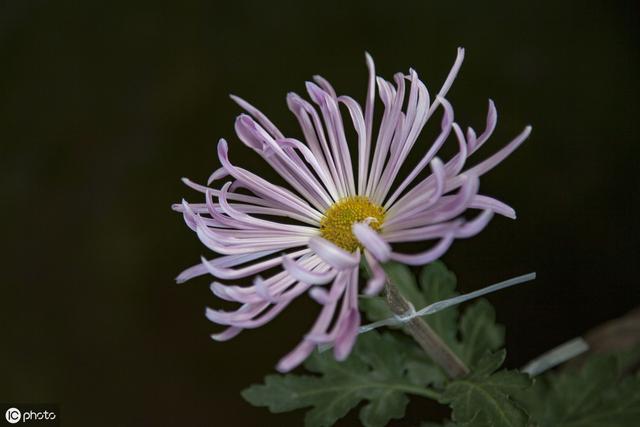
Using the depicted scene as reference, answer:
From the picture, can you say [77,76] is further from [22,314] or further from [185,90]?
[22,314]

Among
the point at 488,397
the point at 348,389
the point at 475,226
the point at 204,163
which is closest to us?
the point at 475,226

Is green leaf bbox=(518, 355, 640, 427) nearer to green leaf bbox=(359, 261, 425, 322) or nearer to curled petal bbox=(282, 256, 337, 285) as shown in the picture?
green leaf bbox=(359, 261, 425, 322)

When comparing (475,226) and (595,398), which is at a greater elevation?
(475,226)

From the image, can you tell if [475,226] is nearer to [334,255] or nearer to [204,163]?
[334,255]

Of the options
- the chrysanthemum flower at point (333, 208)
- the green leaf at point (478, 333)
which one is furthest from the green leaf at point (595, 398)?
the chrysanthemum flower at point (333, 208)

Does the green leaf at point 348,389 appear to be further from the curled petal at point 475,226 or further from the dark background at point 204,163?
the dark background at point 204,163

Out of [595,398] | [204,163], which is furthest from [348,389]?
[204,163]

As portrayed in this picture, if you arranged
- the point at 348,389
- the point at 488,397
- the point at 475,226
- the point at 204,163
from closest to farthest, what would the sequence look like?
1. the point at 475,226
2. the point at 488,397
3. the point at 348,389
4. the point at 204,163
